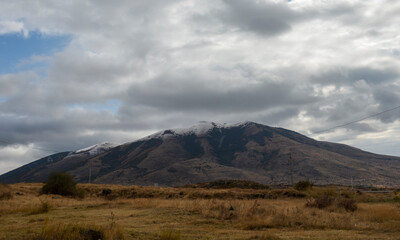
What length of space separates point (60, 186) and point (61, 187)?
0.25 m

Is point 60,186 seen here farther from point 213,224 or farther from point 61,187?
point 213,224

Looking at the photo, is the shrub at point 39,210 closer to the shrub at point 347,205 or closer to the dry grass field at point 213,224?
the dry grass field at point 213,224

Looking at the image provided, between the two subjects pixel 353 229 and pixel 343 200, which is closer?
pixel 353 229

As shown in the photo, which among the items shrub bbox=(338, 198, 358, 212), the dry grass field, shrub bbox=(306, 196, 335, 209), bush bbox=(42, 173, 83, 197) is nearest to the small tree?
bush bbox=(42, 173, 83, 197)

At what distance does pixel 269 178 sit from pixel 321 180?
22.8m

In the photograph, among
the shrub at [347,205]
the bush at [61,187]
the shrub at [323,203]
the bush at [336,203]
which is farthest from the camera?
the bush at [61,187]

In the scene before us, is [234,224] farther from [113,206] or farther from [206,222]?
[113,206]

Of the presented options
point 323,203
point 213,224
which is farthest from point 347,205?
point 213,224

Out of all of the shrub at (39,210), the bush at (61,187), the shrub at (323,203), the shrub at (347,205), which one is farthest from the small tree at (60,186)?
the shrub at (347,205)

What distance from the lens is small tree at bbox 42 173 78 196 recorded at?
5202cm

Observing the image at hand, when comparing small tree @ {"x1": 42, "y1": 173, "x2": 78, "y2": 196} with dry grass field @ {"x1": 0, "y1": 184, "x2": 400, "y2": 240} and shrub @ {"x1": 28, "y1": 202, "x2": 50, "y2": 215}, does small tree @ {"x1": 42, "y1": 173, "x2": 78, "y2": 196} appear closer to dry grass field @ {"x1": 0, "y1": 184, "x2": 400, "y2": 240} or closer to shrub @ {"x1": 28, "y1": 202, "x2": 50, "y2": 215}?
dry grass field @ {"x1": 0, "y1": 184, "x2": 400, "y2": 240}

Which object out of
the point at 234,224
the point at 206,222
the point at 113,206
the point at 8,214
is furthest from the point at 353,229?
the point at 8,214

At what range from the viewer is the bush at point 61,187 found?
52000mm

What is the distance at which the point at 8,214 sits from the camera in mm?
23516
